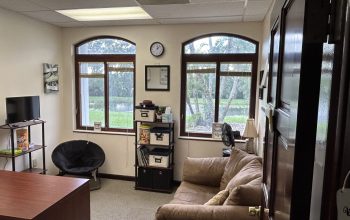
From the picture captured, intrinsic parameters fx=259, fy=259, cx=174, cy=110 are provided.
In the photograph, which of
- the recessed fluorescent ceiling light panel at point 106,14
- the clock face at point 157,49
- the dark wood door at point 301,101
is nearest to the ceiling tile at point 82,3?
the recessed fluorescent ceiling light panel at point 106,14

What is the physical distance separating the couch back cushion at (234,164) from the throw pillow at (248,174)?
124 mm

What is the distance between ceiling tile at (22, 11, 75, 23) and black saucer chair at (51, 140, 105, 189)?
1966 millimetres

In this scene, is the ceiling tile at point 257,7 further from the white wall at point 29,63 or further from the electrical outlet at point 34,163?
the electrical outlet at point 34,163

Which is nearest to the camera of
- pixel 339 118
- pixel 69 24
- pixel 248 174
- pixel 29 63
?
pixel 339 118

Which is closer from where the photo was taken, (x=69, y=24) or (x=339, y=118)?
(x=339, y=118)

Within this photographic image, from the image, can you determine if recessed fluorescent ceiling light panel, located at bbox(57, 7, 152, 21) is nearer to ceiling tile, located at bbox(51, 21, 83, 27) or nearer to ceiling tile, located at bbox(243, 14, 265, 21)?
ceiling tile, located at bbox(51, 21, 83, 27)

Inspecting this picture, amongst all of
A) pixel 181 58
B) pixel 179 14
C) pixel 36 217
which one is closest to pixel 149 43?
pixel 181 58

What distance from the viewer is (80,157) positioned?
444 cm

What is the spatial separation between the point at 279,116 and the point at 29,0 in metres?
3.18

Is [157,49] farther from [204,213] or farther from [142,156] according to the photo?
[204,213]

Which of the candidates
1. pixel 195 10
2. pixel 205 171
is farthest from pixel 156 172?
pixel 195 10

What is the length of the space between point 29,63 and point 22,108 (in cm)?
76

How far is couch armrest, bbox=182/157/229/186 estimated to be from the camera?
11.0ft

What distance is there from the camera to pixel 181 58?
4.15 metres
